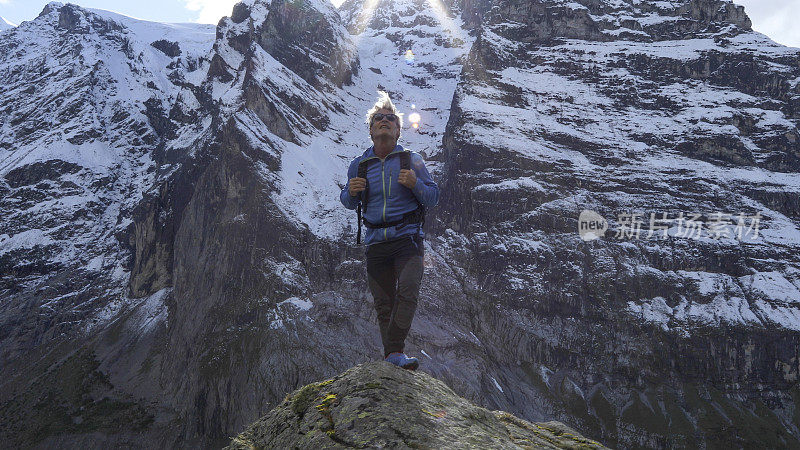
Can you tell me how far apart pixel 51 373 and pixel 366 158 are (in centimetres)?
17986

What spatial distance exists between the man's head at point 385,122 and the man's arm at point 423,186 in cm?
48

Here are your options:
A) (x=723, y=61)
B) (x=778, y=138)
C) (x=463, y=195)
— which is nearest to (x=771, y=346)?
(x=778, y=138)

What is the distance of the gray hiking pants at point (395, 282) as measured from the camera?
817cm

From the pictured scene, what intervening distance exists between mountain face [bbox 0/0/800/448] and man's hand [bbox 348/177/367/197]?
114012 millimetres

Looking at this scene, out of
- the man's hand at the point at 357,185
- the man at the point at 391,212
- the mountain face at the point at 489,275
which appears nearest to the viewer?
the man at the point at 391,212

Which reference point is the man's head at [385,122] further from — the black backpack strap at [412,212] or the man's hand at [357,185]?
the man's hand at [357,185]

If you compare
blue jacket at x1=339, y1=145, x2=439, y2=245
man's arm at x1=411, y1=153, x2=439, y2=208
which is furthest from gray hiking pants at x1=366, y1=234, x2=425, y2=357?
man's arm at x1=411, y1=153, x2=439, y2=208

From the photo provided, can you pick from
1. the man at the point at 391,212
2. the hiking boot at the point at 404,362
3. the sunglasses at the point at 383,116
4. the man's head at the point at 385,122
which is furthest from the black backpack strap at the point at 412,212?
the hiking boot at the point at 404,362

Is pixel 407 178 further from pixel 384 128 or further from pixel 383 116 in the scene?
pixel 383 116

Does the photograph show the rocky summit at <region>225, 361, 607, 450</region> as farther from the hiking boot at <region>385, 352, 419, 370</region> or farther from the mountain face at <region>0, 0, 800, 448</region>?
the mountain face at <region>0, 0, 800, 448</region>

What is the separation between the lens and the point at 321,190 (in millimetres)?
169125

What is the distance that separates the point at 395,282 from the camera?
8.93 meters

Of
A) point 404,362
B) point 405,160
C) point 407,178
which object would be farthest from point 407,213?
point 404,362

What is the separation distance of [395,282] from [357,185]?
1664 millimetres
